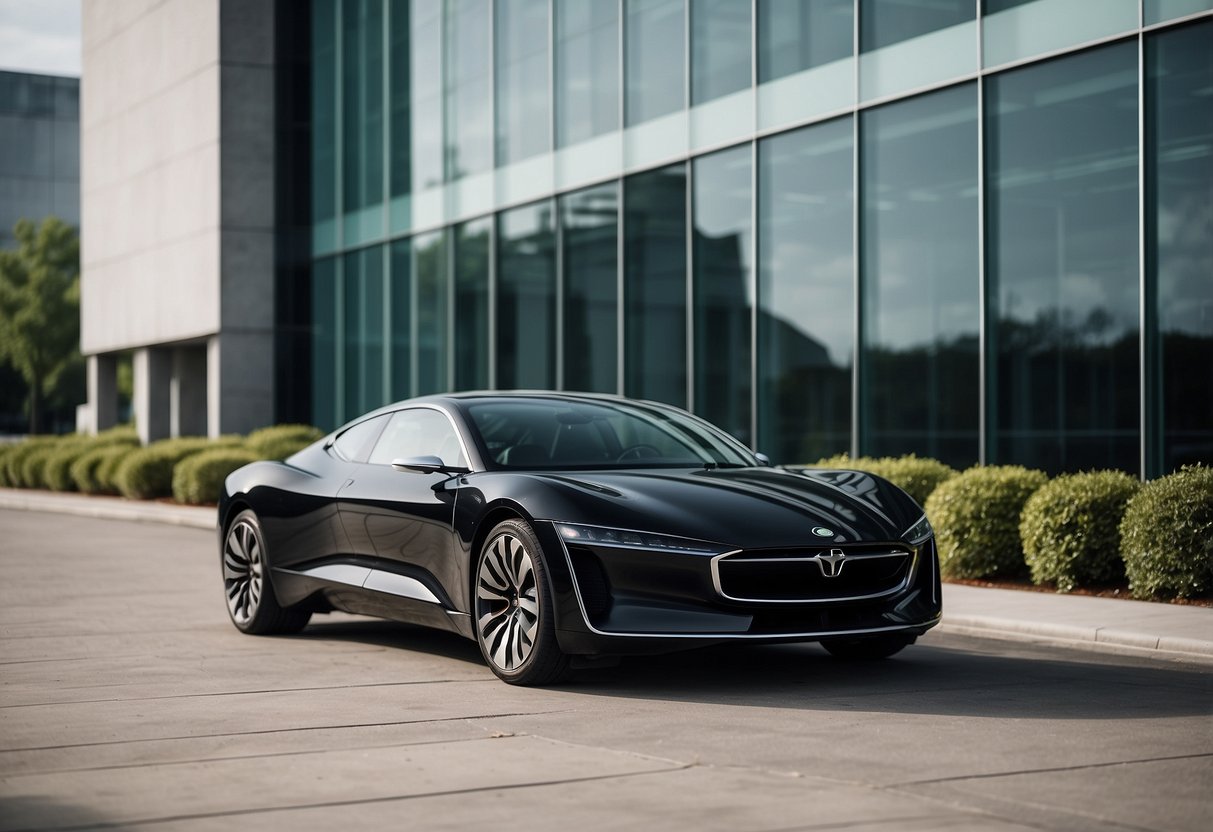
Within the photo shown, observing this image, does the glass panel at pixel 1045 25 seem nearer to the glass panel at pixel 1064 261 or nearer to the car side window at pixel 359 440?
the glass panel at pixel 1064 261

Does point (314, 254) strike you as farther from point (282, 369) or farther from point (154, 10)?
point (154, 10)

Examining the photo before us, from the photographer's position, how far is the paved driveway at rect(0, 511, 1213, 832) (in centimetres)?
504

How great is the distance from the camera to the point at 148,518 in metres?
25.5

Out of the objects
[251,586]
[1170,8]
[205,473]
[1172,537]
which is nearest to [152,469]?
[205,473]

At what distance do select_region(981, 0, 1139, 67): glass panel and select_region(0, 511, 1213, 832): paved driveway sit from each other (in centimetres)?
749

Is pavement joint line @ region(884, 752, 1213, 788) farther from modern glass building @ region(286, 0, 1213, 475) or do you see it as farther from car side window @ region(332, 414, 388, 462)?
modern glass building @ region(286, 0, 1213, 475)

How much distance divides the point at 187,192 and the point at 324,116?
452 centimetres

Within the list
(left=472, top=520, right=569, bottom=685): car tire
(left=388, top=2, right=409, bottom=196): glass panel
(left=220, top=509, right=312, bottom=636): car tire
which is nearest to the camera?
(left=472, top=520, right=569, bottom=685): car tire

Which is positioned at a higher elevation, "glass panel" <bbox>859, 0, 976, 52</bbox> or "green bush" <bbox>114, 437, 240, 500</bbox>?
"glass panel" <bbox>859, 0, 976, 52</bbox>

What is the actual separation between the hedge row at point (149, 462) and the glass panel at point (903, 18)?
13716mm

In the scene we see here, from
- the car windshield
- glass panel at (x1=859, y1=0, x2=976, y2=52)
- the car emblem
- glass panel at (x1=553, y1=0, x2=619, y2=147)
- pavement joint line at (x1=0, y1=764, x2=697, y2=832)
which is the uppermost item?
glass panel at (x1=553, y1=0, x2=619, y2=147)

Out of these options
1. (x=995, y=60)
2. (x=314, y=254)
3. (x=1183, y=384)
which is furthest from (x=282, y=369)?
(x=1183, y=384)

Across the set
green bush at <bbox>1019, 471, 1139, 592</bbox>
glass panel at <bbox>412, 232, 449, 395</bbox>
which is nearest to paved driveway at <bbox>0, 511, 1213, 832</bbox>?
green bush at <bbox>1019, 471, 1139, 592</bbox>

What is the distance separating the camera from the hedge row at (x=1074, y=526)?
11547 mm
